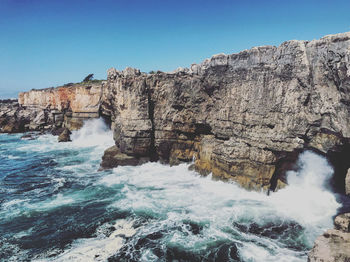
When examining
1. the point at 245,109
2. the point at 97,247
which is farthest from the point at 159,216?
the point at 245,109

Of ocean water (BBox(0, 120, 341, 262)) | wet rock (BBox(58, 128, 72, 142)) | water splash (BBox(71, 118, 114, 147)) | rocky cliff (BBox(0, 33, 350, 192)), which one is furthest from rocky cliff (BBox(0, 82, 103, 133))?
ocean water (BBox(0, 120, 341, 262))

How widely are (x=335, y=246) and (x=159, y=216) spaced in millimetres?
9197

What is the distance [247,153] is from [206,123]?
527 cm

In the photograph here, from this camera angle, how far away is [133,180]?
68.8ft

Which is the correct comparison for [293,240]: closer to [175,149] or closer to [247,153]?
[247,153]

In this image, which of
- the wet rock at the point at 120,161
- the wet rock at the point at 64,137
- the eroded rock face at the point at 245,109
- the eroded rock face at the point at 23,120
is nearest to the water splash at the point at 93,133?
the wet rock at the point at 64,137

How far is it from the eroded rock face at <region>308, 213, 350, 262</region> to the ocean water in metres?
2.59

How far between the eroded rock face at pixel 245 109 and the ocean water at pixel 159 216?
1.92 meters

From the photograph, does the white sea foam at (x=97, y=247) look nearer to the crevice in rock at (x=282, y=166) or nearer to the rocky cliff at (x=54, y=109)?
the crevice in rock at (x=282, y=166)

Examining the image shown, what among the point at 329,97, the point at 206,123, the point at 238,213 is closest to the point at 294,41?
the point at 329,97

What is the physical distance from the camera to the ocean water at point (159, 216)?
11672 millimetres

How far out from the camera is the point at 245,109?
59.3ft

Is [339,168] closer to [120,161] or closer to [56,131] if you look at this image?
[120,161]

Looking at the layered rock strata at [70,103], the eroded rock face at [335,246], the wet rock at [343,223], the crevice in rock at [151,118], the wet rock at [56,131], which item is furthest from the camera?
the wet rock at [56,131]
